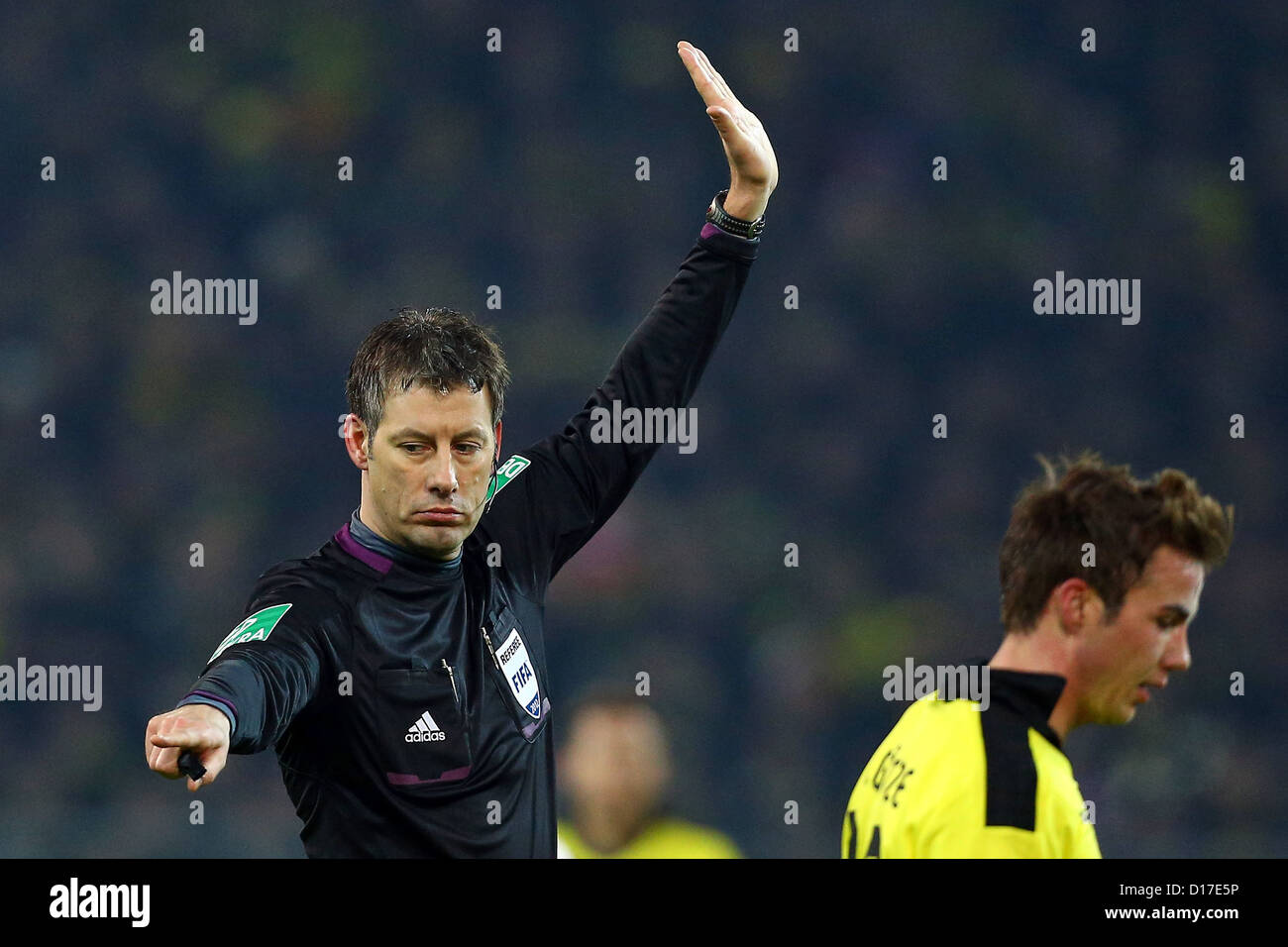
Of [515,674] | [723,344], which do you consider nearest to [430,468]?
[515,674]

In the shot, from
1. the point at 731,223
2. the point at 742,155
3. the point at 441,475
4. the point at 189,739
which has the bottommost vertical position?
the point at 189,739

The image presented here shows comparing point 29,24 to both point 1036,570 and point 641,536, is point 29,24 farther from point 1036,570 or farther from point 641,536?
point 1036,570

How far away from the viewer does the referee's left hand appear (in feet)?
12.5

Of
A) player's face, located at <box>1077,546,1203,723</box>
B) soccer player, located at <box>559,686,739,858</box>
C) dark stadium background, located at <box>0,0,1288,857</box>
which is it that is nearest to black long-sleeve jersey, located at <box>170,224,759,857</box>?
player's face, located at <box>1077,546,1203,723</box>

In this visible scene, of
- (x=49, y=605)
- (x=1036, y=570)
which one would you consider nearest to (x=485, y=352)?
(x=1036, y=570)

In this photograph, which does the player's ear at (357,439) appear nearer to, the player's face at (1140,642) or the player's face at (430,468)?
the player's face at (430,468)

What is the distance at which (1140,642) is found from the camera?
3314 mm

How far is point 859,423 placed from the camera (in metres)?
9.12

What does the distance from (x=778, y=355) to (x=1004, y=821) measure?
21.1 feet

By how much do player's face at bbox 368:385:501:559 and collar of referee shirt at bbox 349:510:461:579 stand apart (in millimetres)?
19

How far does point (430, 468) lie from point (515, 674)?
0.49 m

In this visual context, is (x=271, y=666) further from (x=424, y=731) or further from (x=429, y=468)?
(x=429, y=468)

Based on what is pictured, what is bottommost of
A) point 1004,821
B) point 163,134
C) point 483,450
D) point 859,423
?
point 1004,821

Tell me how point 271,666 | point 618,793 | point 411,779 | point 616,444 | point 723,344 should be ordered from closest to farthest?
point 271,666, point 411,779, point 616,444, point 618,793, point 723,344
